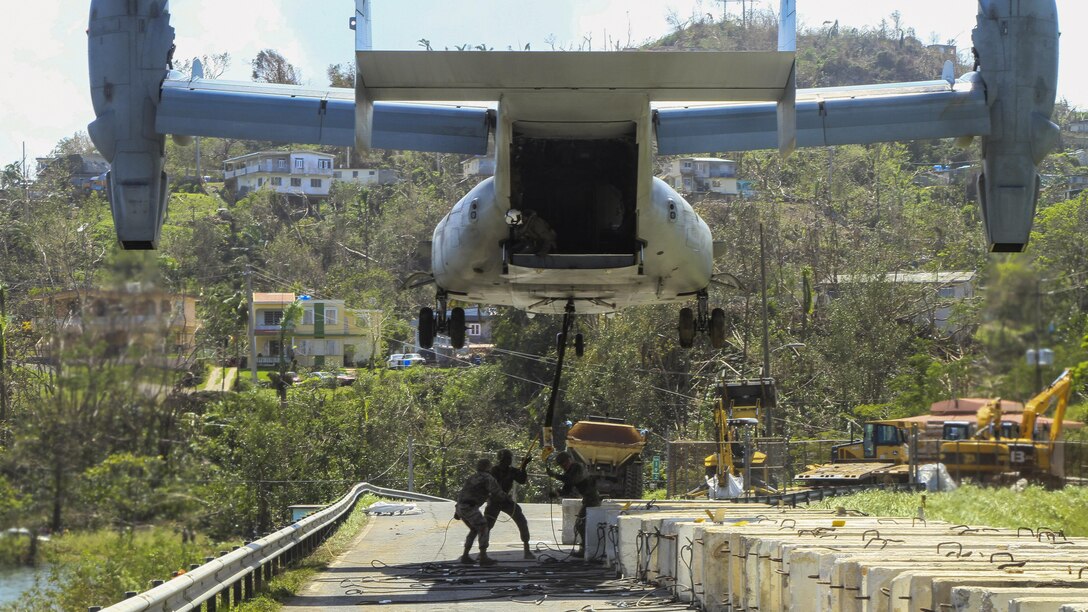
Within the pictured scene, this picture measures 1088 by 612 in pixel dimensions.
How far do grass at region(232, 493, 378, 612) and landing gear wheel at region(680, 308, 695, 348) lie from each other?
6303 mm

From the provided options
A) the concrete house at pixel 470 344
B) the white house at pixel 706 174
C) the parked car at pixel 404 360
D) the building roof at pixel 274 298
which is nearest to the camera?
the building roof at pixel 274 298

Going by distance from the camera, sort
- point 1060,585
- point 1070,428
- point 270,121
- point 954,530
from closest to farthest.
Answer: point 1060,585 < point 954,530 < point 270,121 < point 1070,428

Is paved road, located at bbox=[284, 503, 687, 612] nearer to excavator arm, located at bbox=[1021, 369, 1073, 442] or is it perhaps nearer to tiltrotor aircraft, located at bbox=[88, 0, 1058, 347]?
tiltrotor aircraft, located at bbox=[88, 0, 1058, 347]

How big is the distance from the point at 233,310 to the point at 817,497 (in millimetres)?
41426

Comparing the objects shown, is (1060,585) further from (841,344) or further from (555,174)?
(841,344)

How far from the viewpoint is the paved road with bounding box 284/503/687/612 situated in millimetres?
13836

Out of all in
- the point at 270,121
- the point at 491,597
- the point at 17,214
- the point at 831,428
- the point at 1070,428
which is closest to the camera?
the point at 491,597

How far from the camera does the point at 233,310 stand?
214ft

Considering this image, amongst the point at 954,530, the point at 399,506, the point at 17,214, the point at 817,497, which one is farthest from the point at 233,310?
the point at 954,530

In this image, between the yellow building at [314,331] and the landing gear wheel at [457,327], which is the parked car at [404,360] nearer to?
the yellow building at [314,331]

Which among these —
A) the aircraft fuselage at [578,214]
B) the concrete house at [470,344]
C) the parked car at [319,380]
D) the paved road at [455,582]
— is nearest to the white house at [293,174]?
the concrete house at [470,344]

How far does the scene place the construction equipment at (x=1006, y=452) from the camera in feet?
85.3

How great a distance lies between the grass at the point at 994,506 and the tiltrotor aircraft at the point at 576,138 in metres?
5.02

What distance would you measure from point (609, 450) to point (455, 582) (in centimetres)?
1186
